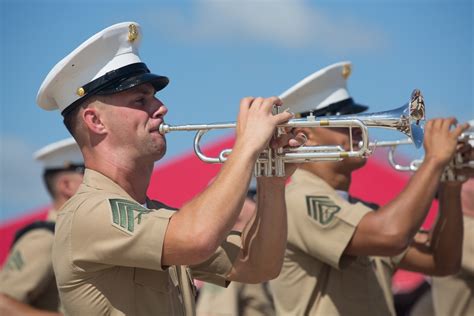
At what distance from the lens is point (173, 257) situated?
3.48m

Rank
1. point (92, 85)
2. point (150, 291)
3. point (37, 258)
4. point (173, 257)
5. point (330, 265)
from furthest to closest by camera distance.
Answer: point (37, 258) < point (330, 265) < point (92, 85) < point (150, 291) < point (173, 257)

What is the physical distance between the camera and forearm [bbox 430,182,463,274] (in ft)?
19.0

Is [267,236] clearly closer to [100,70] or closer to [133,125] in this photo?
[133,125]

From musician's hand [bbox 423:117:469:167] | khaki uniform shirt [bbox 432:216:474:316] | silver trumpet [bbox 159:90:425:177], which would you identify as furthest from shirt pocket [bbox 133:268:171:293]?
khaki uniform shirt [bbox 432:216:474:316]

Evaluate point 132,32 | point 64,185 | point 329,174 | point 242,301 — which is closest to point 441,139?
point 329,174

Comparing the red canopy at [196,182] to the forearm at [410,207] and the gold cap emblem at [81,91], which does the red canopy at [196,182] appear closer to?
the forearm at [410,207]

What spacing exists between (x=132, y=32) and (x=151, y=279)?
1174mm

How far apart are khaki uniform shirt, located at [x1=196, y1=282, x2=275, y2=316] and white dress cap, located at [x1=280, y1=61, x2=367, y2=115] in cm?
234

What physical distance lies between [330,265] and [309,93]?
1.19 metres

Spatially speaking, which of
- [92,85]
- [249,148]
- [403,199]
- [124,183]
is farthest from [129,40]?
[403,199]

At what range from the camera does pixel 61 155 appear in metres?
7.84

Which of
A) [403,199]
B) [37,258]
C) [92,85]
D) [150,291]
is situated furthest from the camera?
[37,258]

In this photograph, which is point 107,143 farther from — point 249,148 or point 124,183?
point 249,148

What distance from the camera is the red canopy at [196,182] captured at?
10.6 metres
